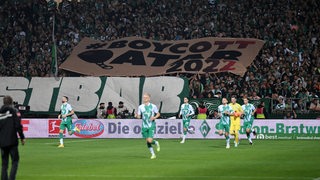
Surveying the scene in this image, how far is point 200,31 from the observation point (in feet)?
173

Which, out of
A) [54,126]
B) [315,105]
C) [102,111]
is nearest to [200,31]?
[102,111]

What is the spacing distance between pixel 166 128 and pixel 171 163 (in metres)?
19.7

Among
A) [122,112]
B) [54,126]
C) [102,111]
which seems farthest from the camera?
[102,111]

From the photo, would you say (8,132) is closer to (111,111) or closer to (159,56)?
(111,111)

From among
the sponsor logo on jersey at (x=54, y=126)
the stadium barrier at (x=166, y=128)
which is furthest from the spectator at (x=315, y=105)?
the sponsor logo on jersey at (x=54, y=126)

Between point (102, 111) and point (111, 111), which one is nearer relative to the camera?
point (111, 111)

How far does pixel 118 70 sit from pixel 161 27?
21.0 ft

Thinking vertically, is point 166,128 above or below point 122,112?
below

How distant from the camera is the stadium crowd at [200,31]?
45938mm

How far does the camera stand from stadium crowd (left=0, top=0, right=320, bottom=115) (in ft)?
151

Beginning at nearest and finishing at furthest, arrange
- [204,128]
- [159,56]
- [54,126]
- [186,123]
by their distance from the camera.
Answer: [186,123] → [204,128] → [54,126] → [159,56]

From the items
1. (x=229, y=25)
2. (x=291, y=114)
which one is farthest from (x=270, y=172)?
(x=229, y=25)

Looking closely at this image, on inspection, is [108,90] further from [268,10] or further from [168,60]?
[268,10]

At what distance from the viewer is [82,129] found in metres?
46.2
